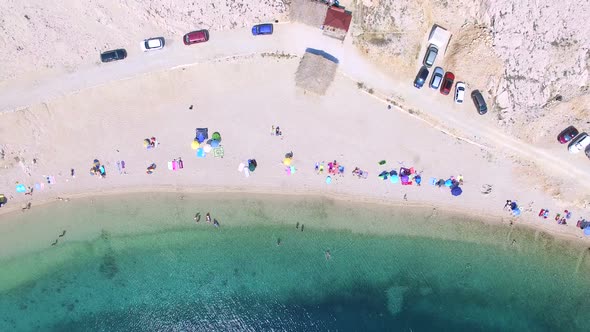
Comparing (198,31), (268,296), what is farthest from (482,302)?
(198,31)

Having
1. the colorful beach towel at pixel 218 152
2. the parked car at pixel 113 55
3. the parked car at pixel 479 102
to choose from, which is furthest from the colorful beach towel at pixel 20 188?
the parked car at pixel 479 102

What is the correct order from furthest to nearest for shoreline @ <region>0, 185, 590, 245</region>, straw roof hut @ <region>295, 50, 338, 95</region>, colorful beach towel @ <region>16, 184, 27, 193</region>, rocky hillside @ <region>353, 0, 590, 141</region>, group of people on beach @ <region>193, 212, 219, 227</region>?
group of people on beach @ <region>193, 212, 219, 227</region> < shoreline @ <region>0, 185, 590, 245</region> < colorful beach towel @ <region>16, 184, 27, 193</region> < straw roof hut @ <region>295, 50, 338, 95</region> < rocky hillside @ <region>353, 0, 590, 141</region>

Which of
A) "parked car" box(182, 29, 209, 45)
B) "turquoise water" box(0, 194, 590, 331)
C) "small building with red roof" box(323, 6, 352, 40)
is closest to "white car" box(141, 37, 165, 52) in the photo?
"parked car" box(182, 29, 209, 45)

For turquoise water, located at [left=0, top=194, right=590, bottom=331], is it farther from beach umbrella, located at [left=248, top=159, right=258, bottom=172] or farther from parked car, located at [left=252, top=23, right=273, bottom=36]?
parked car, located at [left=252, top=23, right=273, bottom=36]

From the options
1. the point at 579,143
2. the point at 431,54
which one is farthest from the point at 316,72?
the point at 579,143

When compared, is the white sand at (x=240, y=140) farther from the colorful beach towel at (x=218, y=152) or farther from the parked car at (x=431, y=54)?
the parked car at (x=431, y=54)

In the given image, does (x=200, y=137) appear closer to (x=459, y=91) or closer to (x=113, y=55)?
(x=113, y=55)
